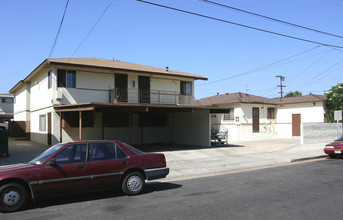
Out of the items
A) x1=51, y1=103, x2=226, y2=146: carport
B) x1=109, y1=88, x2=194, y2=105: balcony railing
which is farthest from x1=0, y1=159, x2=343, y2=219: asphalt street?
x1=109, y1=88, x2=194, y2=105: balcony railing

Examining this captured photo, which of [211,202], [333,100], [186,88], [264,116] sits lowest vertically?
[211,202]

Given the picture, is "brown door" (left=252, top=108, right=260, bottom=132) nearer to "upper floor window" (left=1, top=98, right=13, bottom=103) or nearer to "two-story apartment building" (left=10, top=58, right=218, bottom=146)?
"two-story apartment building" (left=10, top=58, right=218, bottom=146)

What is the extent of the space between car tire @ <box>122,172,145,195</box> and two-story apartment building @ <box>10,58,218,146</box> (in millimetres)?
7398

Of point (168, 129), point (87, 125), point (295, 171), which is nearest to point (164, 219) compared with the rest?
point (295, 171)

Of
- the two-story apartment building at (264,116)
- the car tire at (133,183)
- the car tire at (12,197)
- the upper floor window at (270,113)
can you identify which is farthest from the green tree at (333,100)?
the car tire at (12,197)

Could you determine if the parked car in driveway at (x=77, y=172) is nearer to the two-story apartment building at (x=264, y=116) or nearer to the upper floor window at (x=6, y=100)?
the two-story apartment building at (x=264, y=116)

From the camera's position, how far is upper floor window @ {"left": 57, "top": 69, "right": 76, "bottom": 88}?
18094 millimetres

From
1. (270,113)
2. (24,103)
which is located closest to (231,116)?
(270,113)

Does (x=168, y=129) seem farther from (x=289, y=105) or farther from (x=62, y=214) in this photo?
(x=62, y=214)

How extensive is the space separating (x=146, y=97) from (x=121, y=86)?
2.06 meters

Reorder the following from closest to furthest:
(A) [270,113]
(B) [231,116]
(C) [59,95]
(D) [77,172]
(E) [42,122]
A: (D) [77,172]
(C) [59,95]
(E) [42,122]
(B) [231,116]
(A) [270,113]

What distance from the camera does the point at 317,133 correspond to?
877 inches

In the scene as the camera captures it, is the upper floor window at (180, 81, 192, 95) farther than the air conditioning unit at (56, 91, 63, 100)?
Yes

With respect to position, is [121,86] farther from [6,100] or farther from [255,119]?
[6,100]
